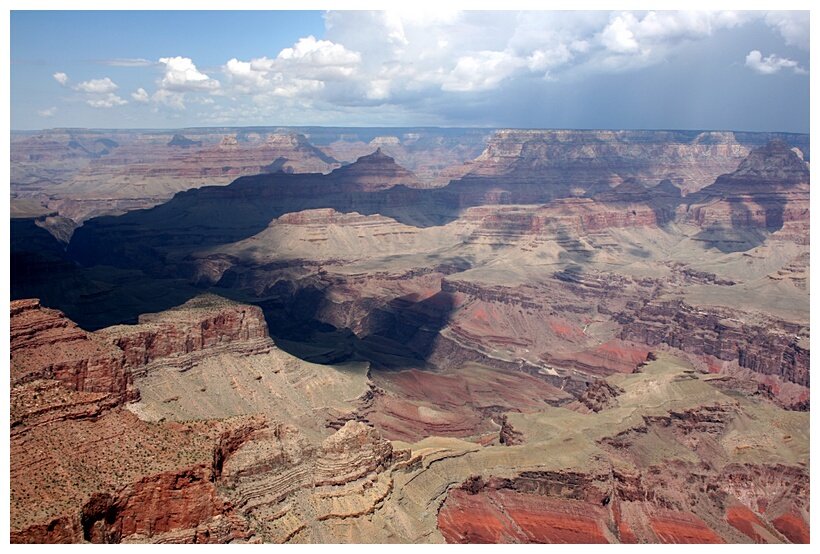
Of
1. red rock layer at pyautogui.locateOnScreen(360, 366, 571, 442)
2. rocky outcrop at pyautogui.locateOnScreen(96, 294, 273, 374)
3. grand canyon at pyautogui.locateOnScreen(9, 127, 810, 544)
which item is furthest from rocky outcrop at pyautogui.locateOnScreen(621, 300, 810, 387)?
rocky outcrop at pyautogui.locateOnScreen(96, 294, 273, 374)

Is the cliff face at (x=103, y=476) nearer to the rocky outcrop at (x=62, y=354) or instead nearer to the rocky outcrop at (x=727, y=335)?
the rocky outcrop at (x=62, y=354)

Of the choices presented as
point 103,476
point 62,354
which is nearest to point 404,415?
point 62,354

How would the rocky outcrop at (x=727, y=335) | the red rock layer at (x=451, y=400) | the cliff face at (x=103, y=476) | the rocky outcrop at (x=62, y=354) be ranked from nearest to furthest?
the cliff face at (x=103, y=476) < the rocky outcrop at (x=62, y=354) < the red rock layer at (x=451, y=400) < the rocky outcrop at (x=727, y=335)

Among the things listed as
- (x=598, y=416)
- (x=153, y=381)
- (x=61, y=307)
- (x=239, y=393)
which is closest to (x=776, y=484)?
(x=598, y=416)

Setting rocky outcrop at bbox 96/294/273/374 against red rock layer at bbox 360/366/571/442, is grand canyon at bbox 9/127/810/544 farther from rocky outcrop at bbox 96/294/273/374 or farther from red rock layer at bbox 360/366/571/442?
red rock layer at bbox 360/366/571/442

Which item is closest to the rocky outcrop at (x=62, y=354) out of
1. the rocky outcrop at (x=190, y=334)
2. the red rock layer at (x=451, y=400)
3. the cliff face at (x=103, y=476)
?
the rocky outcrop at (x=190, y=334)

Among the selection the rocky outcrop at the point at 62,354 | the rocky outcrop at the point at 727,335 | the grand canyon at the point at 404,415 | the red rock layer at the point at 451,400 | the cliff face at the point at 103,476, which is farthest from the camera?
the rocky outcrop at the point at 727,335

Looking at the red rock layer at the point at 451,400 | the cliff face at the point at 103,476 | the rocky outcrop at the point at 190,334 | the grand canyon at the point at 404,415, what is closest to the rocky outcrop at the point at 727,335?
the grand canyon at the point at 404,415

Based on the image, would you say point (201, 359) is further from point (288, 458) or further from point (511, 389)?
point (511, 389)

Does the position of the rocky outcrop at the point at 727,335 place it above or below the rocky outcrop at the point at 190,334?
below

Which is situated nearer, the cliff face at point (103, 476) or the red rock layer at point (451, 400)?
the cliff face at point (103, 476)

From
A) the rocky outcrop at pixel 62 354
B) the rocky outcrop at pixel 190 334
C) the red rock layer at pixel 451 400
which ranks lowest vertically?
the red rock layer at pixel 451 400
